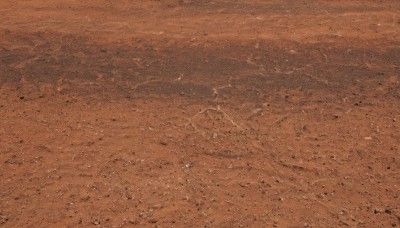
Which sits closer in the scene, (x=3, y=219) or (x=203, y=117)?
(x=3, y=219)

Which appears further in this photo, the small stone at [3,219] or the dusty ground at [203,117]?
the dusty ground at [203,117]

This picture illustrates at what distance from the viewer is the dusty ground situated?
13.9ft

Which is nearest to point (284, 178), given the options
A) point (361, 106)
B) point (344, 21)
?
point (361, 106)

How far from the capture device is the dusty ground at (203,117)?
4242 millimetres

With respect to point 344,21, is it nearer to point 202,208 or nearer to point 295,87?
point 295,87

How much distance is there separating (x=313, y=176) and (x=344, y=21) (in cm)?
405

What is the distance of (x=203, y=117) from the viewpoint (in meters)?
5.43

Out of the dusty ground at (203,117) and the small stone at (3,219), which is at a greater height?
the dusty ground at (203,117)

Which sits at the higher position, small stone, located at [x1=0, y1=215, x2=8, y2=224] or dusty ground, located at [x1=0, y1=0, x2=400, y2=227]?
dusty ground, located at [x1=0, y1=0, x2=400, y2=227]

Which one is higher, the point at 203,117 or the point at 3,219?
the point at 203,117

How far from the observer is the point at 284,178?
451 cm

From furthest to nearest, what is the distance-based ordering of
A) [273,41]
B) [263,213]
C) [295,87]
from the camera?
[273,41] < [295,87] < [263,213]

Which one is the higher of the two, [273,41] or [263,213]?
[273,41]

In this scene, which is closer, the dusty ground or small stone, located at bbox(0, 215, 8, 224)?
small stone, located at bbox(0, 215, 8, 224)
